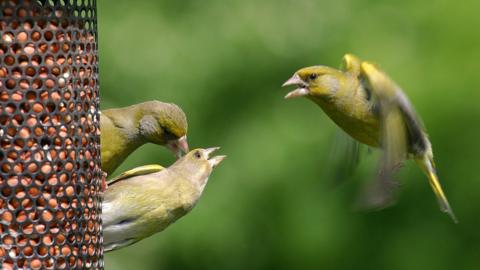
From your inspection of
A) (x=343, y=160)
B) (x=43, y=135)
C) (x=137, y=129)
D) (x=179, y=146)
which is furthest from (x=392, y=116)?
(x=43, y=135)

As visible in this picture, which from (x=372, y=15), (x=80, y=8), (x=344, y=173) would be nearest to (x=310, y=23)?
(x=372, y=15)

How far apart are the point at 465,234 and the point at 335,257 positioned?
3.44ft

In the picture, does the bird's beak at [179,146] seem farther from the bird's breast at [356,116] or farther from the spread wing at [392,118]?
the spread wing at [392,118]

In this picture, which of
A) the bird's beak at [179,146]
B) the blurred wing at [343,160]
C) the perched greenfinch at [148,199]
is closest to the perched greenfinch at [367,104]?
the blurred wing at [343,160]

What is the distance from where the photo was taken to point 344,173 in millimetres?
7258

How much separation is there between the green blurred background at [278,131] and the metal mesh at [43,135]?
361 cm

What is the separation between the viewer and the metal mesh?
4.64 meters

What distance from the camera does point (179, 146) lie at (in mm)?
6215

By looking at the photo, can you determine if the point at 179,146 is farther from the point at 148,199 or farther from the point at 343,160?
the point at 343,160

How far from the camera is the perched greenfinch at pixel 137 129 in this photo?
6035mm

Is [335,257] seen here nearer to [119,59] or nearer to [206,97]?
[206,97]

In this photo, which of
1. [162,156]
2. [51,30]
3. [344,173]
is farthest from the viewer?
[162,156]

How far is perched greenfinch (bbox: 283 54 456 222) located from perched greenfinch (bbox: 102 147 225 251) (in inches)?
31.1

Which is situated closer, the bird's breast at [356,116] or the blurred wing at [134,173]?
the blurred wing at [134,173]
